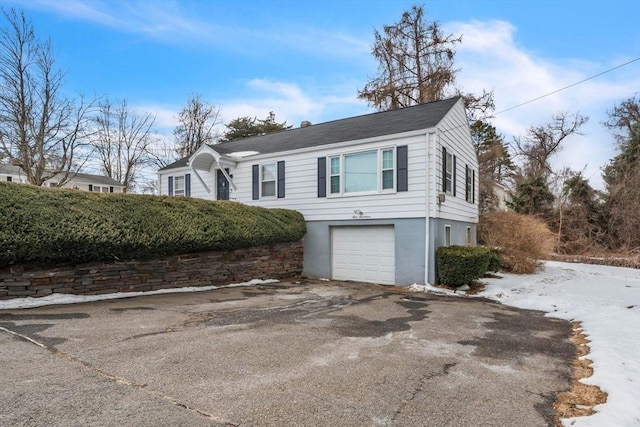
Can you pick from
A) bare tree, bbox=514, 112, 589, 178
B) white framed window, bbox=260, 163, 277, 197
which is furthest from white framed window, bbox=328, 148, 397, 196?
bare tree, bbox=514, 112, 589, 178

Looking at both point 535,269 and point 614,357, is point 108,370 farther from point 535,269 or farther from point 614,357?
point 535,269

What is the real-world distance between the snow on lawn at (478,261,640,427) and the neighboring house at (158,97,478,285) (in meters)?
2.41

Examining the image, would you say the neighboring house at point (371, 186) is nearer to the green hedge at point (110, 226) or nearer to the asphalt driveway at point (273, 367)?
the green hedge at point (110, 226)

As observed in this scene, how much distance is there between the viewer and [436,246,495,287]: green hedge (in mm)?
9781

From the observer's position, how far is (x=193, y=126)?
28.8m

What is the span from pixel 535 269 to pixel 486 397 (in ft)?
39.8

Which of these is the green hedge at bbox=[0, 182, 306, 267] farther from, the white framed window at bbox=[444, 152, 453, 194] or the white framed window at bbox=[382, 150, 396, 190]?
the white framed window at bbox=[444, 152, 453, 194]

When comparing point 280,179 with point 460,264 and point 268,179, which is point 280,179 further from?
point 460,264

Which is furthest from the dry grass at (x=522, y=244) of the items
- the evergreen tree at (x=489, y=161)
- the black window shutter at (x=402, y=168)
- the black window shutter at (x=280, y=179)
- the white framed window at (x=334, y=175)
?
the black window shutter at (x=280, y=179)

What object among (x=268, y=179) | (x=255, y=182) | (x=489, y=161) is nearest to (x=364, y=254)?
(x=268, y=179)

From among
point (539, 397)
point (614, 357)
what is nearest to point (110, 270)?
point (539, 397)

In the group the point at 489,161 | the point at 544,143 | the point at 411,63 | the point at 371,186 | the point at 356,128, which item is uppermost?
the point at 411,63

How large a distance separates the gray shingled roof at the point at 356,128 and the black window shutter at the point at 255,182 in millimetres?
648

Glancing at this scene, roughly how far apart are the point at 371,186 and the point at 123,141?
900 inches
